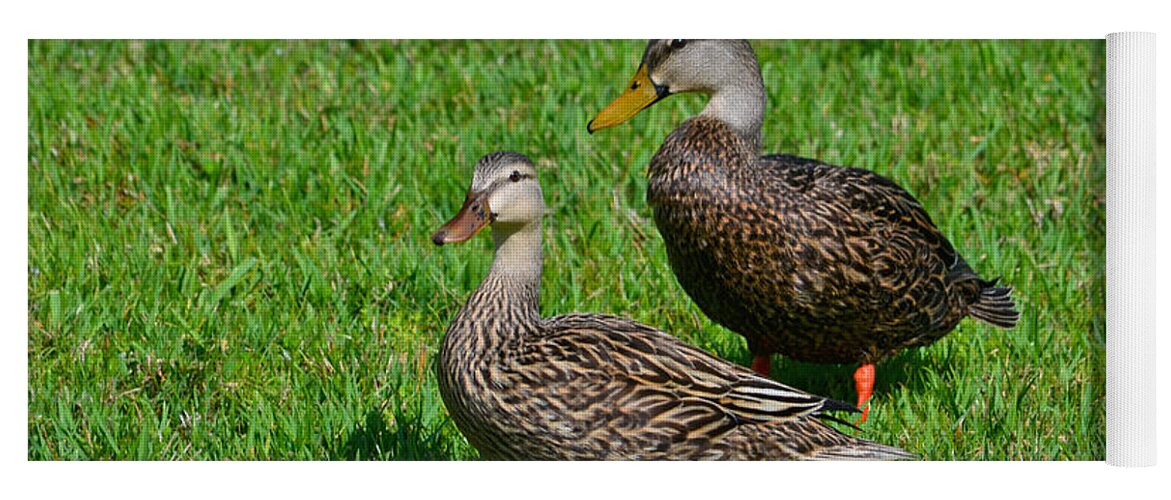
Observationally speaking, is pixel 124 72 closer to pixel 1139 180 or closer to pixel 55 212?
pixel 55 212

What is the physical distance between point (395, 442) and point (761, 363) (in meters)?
1.27

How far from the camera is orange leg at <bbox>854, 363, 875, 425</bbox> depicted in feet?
18.2

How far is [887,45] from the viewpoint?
6109 mm

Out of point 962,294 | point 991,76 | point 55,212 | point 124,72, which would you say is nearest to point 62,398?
point 55,212

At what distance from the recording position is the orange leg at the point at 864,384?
5.55m

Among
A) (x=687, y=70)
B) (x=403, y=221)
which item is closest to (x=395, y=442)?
(x=403, y=221)

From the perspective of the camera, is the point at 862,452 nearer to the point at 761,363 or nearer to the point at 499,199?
the point at 761,363

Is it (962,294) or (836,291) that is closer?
(836,291)

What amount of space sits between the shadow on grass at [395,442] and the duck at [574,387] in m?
0.41

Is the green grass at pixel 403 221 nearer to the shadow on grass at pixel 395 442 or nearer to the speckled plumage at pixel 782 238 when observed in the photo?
the shadow on grass at pixel 395 442

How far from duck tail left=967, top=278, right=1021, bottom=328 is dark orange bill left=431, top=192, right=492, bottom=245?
6.11 ft

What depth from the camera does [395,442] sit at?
5.28 m

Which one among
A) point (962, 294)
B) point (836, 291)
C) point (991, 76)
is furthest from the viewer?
point (991, 76)

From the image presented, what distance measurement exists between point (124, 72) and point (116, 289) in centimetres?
103
